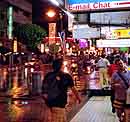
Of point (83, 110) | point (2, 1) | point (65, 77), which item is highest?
point (2, 1)

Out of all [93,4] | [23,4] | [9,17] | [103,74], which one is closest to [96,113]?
[93,4]

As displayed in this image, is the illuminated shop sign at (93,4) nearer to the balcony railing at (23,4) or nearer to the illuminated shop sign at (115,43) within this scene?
the balcony railing at (23,4)

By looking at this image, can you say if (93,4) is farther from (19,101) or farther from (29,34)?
(29,34)

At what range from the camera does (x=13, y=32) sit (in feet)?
66.7

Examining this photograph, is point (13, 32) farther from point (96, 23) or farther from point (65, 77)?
point (96, 23)

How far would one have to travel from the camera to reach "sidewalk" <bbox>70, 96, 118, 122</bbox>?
42.7 ft

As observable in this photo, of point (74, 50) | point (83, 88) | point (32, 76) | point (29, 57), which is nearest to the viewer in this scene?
point (32, 76)

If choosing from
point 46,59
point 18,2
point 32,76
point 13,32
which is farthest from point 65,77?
point 46,59

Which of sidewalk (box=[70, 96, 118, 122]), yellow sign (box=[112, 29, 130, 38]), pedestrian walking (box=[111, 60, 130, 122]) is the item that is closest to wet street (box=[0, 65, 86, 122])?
sidewalk (box=[70, 96, 118, 122])

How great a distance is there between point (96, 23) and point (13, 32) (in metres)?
21.6

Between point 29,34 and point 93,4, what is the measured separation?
6.40 metres

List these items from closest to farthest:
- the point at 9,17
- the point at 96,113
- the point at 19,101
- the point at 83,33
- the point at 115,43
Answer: the point at 96,113, the point at 19,101, the point at 9,17, the point at 83,33, the point at 115,43

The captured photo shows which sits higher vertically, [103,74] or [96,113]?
[103,74]

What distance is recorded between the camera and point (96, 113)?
14227mm
